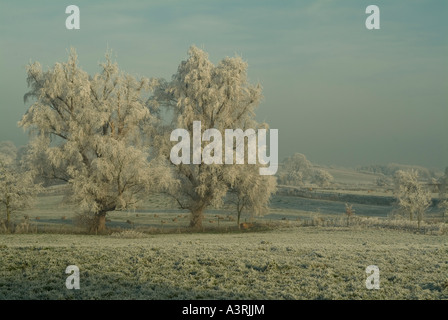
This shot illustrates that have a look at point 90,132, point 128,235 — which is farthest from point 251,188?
point 90,132

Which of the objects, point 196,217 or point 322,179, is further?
point 322,179

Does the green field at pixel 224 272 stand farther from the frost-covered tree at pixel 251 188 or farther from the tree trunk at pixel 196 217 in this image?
the tree trunk at pixel 196 217

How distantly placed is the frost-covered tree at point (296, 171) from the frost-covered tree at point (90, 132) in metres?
80.7

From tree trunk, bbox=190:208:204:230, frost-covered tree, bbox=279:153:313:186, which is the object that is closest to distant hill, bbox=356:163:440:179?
frost-covered tree, bbox=279:153:313:186

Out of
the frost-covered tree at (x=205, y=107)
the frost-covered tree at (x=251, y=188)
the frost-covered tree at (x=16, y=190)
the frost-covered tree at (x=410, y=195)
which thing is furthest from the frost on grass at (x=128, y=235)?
the frost-covered tree at (x=410, y=195)

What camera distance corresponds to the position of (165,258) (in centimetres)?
1986

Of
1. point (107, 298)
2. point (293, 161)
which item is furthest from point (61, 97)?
point (293, 161)

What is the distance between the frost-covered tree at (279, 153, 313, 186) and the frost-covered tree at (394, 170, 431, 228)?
192 feet

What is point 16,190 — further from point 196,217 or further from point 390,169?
point 390,169

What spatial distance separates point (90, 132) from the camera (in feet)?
126

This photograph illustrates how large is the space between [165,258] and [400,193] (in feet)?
131

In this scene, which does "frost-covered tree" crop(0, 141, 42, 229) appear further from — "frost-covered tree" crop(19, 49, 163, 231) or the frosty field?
the frosty field

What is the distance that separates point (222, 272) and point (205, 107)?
25633mm

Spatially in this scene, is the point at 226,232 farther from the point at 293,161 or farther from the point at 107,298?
the point at 293,161
